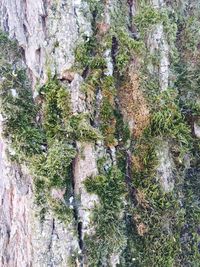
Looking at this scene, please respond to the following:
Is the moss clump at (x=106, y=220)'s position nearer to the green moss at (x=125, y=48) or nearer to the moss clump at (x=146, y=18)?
the green moss at (x=125, y=48)

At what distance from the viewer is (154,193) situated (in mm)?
1375

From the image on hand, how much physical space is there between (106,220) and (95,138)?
330 millimetres

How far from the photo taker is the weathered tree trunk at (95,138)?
1336 millimetres

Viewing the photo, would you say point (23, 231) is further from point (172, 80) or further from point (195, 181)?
point (172, 80)

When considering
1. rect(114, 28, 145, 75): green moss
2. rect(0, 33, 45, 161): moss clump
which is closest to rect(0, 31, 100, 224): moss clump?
rect(0, 33, 45, 161): moss clump

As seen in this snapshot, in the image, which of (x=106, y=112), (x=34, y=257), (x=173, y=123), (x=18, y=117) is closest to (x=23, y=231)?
(x=34, y=257)

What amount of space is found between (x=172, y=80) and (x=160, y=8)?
33 cm

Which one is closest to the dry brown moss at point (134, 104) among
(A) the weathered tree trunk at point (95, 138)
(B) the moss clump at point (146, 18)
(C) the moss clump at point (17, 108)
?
(A) the weathered tree trunk at point (95, 138)

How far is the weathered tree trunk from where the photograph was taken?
52.6 inches

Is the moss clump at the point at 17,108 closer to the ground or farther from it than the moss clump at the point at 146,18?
closer to the ground

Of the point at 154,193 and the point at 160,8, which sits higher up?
the point at 160,8

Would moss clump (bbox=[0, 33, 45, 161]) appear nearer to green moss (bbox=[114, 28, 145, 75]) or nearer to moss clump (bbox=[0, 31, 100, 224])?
moss clump (bbox=[0, 31, 100, 224])

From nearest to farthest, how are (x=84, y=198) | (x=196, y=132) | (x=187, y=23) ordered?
1. (x=84, y=198)
2. (x=196, y=132)
3. (x=187, y=23)

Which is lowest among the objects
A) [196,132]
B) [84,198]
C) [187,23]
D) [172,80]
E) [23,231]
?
[23,231]
